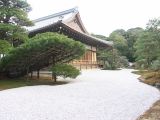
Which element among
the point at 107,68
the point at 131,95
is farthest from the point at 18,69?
the point at 107,68

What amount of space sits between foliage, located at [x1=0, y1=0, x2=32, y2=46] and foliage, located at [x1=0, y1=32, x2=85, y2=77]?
5.29 feet

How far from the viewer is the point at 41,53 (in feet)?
51.2

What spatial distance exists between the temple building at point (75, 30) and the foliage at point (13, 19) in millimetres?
5383

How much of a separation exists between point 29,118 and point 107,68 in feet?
82.2

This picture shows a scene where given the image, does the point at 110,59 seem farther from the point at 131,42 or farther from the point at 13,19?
the point at 131,42

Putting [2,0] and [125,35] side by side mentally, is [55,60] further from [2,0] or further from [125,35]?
[125,35]

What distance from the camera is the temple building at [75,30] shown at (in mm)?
23888

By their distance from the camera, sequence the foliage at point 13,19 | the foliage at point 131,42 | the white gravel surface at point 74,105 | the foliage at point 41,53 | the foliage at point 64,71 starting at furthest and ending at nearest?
the foliage at point 131,42
the foliage at point 13,19
the foliage at point 64,71
the foliage at point 41,53
the white gravel surface at point 74,105

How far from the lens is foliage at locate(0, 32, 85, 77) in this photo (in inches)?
570

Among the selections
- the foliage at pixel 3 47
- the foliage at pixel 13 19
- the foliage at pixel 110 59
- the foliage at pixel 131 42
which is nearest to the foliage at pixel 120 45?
the foliage at pixel 131 42

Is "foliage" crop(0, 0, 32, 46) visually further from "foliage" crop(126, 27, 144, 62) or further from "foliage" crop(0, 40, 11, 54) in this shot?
"foliage" crop(126, 27, 144, 62)

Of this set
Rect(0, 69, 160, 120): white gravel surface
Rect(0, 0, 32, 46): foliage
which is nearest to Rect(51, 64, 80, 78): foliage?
Rect(0, 69, 160, 120): white gravel surface

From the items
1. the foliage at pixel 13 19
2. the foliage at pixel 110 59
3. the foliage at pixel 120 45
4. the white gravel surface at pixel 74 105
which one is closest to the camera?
the white gravel surface at pixel 74 105

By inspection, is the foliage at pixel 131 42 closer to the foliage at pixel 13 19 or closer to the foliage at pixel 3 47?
the foliage at pixel 13 19
